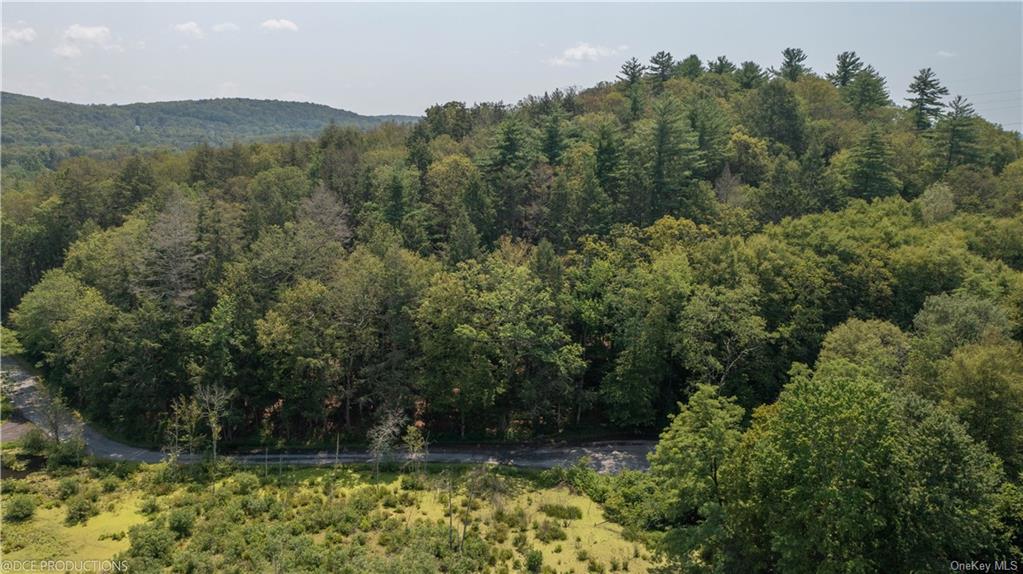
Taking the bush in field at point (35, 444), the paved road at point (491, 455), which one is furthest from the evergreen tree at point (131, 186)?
the bush in field at point (35, 444)

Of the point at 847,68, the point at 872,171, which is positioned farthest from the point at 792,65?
the point at 872,171

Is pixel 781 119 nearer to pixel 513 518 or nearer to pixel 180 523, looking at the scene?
pixel 513 518

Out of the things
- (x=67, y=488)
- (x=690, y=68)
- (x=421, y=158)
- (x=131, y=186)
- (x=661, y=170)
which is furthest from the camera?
(x=690, y=68)

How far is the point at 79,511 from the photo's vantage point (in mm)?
29984

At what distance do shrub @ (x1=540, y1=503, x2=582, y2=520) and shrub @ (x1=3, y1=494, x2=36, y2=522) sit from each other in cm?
2583

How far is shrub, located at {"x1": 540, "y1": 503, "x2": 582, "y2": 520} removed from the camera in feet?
95.5

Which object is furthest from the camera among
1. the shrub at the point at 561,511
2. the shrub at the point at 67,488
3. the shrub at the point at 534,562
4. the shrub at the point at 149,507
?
the shrub at the point at 67,488

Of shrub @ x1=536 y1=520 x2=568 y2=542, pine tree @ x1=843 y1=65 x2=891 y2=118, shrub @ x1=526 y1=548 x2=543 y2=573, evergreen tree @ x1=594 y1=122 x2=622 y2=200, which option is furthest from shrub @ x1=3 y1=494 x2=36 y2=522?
pine tree @ x1=843 y1=65 x2=891 y2=118

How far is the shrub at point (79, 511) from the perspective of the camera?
29.6 m

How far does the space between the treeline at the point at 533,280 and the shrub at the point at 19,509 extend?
9.68 meters

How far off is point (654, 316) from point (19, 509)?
35.2 meters

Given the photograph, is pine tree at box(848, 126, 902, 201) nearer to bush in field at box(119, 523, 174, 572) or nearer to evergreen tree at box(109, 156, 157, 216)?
bush in field at box(119, 523, 174, 572)

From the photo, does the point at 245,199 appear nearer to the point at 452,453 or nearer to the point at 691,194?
the point at 452,453

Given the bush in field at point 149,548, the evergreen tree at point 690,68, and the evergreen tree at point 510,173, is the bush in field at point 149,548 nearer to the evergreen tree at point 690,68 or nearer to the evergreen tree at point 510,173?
the evergreen tree at point 510,173
